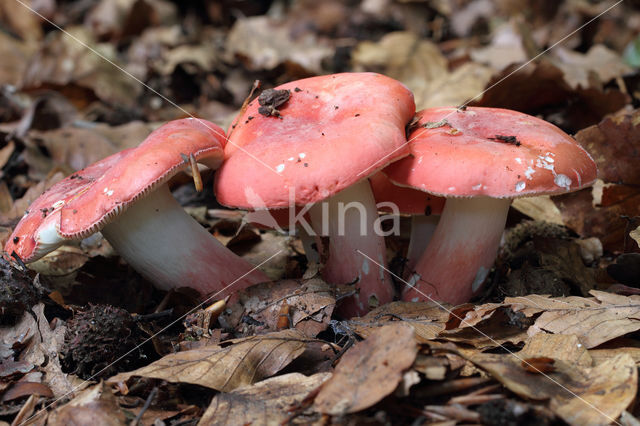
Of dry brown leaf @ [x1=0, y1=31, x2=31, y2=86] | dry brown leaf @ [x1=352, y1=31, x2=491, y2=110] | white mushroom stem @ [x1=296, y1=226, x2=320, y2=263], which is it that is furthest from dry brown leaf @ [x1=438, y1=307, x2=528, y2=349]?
dry brown leaf @ [x1=0, y1=31, x2=31, y2=86]

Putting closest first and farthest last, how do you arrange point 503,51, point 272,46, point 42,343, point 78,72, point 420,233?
point 42,343 → point 420,233 → point 503,51 → point 78,72 → point 272,46

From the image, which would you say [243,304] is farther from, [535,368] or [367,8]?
[367,8]

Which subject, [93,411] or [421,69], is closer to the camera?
[93,411]

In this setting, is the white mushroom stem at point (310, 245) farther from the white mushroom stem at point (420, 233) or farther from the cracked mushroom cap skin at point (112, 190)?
the cracked mushroom cap skin at point (112, 190)

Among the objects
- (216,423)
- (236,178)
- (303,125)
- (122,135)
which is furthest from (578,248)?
(122,135)

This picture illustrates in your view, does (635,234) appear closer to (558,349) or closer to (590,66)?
(558,349)

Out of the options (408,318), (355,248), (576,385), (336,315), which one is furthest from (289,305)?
(576,385)

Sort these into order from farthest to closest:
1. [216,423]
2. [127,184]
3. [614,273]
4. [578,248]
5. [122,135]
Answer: [122,135]
[578,248]
[614,273]
[127,184]
[216,423]
